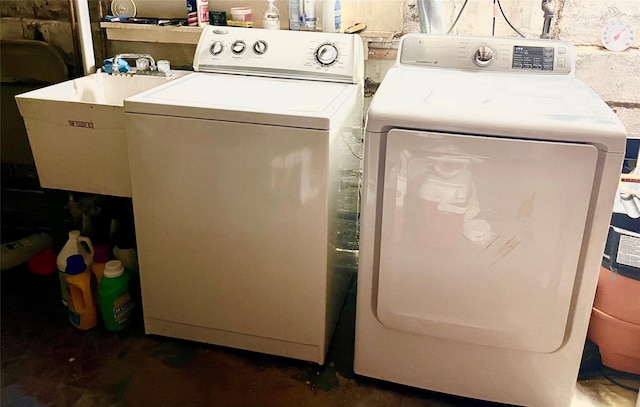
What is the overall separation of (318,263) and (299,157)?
0.33 m

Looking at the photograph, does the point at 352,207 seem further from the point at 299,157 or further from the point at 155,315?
the point at 155,315

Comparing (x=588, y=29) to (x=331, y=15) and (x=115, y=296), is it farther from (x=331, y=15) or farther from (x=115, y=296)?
(x=115, y=296)

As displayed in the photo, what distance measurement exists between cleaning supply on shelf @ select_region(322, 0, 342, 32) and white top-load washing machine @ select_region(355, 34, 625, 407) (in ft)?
1.37

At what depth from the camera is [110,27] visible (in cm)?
228

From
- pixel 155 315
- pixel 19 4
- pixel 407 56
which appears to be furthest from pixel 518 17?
pixel 19 4

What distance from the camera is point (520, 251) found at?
1502 millimetres

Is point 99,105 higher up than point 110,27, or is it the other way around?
point 110,27

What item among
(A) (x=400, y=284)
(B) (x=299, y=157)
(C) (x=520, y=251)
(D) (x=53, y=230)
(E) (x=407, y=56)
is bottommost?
(D) (x=53, y=230)

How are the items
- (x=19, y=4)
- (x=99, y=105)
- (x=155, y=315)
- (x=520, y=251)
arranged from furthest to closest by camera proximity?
(x=19, y=4), (x=155, y=315), (x=99, y=105), (x=520, y=251)

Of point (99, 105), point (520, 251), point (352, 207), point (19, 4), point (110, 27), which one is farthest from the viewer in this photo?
point (19, 4)

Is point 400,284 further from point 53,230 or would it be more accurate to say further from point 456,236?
point 53,230

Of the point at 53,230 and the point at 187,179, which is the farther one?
the point at 53,230

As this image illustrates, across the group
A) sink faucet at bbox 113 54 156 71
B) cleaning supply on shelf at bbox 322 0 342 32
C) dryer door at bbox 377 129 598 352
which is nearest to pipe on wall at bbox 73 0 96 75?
sink faucet at bbox 113 54 156 71

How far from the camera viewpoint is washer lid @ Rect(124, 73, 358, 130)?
1575mm
